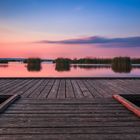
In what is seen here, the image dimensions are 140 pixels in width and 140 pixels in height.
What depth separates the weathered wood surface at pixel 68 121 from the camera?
2.36 metres

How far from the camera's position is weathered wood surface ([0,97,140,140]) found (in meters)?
2.36

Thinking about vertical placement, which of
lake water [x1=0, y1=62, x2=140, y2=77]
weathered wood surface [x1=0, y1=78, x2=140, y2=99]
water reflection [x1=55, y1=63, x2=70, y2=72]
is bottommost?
lake water [x1=0, y1=62, x2=140, y2=77]

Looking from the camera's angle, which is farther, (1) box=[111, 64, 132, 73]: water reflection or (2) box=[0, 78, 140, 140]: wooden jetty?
(1) box=[111, 64, 132, 73]: water reflection

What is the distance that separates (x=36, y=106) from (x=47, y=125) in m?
1.01

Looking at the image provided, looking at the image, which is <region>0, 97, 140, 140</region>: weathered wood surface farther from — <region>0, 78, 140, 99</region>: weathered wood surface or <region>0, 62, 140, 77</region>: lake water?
<region>0, 62, 140, 77</region>: lake water

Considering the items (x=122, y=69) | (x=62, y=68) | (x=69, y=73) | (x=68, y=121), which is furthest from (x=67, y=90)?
(x=62, y=68)

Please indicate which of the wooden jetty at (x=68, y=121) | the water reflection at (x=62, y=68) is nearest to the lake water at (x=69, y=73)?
the water reflection at (x=62, y=68)

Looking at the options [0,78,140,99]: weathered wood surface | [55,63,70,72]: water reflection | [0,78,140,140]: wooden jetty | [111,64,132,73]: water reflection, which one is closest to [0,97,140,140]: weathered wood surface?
[0,78,140,140]: wooden jetty

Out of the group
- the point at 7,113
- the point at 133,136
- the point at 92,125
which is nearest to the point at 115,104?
the point at 92,125

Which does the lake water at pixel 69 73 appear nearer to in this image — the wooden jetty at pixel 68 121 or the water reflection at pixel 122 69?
the water reflection at pixel 122 69

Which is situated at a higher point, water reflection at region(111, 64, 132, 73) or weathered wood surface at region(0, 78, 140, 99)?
weathered wood surface at region(0, 78, 140, 99)

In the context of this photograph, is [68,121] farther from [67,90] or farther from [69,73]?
[69,73]

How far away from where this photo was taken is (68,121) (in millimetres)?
2838

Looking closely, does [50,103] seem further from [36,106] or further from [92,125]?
[92,125]
